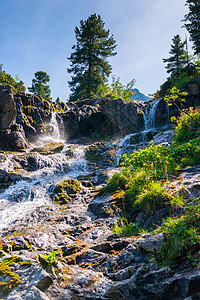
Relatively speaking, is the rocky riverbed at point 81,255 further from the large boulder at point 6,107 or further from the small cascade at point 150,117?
the small cascade at point 150,117

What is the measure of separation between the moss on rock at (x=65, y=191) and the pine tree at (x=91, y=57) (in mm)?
22472

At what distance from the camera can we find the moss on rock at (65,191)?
7860 millimetres

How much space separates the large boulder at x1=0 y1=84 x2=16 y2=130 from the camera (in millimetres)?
14867

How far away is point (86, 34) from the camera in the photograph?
28.9 meters

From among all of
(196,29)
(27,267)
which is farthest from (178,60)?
(27,267)

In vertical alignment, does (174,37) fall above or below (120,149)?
above

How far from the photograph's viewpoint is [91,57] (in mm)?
29391

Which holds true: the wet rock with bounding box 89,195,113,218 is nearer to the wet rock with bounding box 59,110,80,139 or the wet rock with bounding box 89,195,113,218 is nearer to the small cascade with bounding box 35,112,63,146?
the small cascade with bounding box 35,112,63,146

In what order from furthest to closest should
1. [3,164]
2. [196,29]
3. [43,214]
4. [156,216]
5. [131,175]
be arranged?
[196,29]
[3,164]
[43,214]
[131,175]
[156,216]

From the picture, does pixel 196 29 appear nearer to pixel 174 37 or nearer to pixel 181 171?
Result: pixel 174 37

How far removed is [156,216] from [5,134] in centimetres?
1448

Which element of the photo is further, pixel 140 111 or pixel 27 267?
pixel 140 111

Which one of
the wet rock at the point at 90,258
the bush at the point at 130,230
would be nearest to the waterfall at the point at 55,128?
the bush at the point at 130,230

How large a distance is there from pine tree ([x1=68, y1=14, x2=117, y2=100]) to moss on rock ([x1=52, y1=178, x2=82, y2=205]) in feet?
73.7
